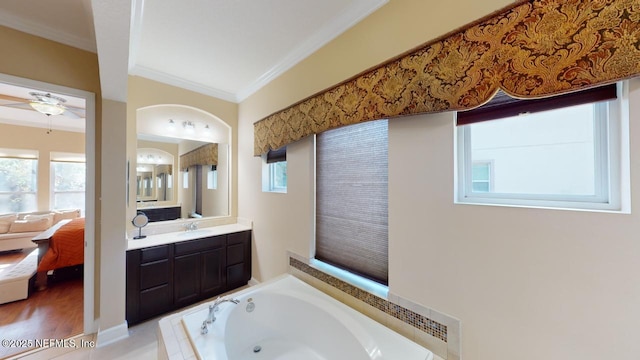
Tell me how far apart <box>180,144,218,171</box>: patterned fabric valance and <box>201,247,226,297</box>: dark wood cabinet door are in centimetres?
130

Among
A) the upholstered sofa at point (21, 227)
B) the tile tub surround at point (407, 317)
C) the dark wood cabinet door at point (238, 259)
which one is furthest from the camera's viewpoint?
the upholstered sofa at point (21, 227)

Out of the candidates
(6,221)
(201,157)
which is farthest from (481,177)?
(6,221)

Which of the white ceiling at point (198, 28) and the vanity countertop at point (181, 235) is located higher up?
the white ceiling at point (198, 28)

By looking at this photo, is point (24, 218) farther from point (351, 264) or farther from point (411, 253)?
point (411, 253)

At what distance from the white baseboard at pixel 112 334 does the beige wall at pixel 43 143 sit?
4.72m

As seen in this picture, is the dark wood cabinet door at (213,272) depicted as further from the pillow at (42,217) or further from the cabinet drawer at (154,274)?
the pillow at (42,217)

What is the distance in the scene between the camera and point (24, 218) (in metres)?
4.21

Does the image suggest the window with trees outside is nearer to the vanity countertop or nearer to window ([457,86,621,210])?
the vanity countertop

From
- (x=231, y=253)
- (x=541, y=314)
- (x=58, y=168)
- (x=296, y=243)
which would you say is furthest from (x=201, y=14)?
(x=58, y=168)

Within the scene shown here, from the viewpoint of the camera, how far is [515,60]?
964 millimetres

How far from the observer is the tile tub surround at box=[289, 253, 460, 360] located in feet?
4.00

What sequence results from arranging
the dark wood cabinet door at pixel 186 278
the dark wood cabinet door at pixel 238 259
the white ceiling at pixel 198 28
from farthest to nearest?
the dark wood cabinet door at pixel 238 259 < the dark wood cabinet door at pixel 186 278 < the white ceiling at pixel 198 28

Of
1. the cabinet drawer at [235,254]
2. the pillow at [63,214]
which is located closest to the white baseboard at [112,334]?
the cabinet drawer at [235,254]

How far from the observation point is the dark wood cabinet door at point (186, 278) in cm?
237
